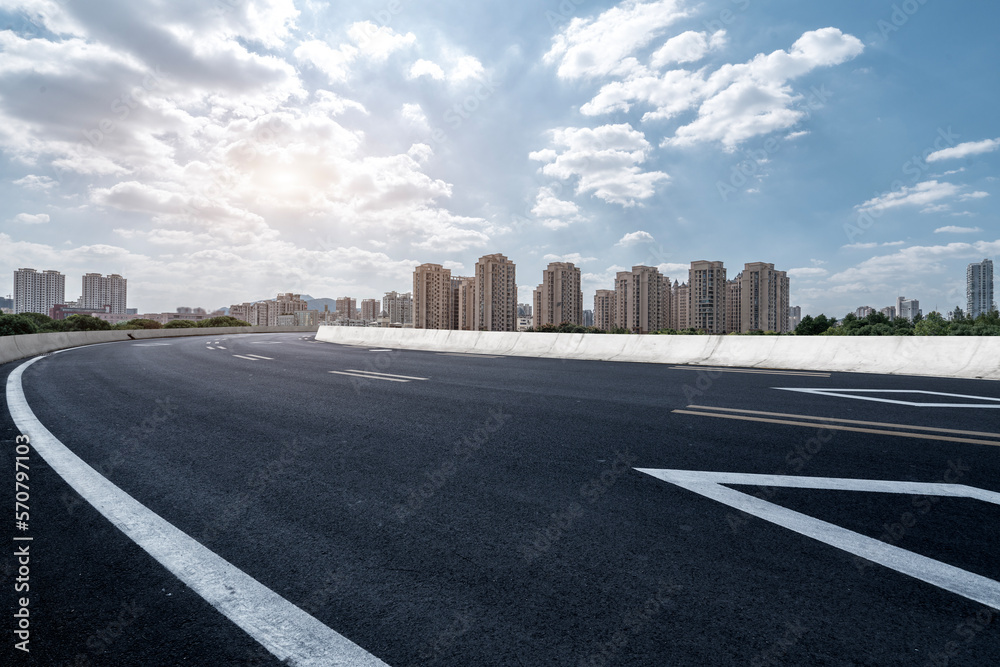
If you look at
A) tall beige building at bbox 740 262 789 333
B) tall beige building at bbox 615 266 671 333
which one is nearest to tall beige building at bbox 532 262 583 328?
tall beige building at bbox 615 266 671 333

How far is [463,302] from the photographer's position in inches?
4085

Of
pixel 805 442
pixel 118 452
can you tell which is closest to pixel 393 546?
pixel 118 452

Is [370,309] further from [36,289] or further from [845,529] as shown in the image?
[845,529]

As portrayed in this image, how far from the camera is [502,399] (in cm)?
735

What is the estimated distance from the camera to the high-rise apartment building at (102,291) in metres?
148

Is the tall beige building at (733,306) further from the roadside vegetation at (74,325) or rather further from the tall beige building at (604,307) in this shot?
the roadside vegetation at (74,325)

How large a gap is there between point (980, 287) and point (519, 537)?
141639 mm

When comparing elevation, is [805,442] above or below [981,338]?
below

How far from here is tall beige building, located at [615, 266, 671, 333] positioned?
7819 cm

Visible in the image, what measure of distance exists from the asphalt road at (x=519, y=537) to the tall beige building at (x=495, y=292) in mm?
87510

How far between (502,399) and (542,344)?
31.9ft

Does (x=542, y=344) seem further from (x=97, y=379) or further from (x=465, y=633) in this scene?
(x=465, y=633)

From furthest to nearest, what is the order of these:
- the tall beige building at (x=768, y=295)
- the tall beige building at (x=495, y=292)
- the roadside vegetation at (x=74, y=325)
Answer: the tall beige building at (x=495, y=292) → the tall beige building at (x=768, y=295) → the roadside vegetation at (x=74, y=325)

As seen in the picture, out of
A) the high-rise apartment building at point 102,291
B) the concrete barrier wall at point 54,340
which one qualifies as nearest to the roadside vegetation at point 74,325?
the concrete barrier wall at point 54,340
